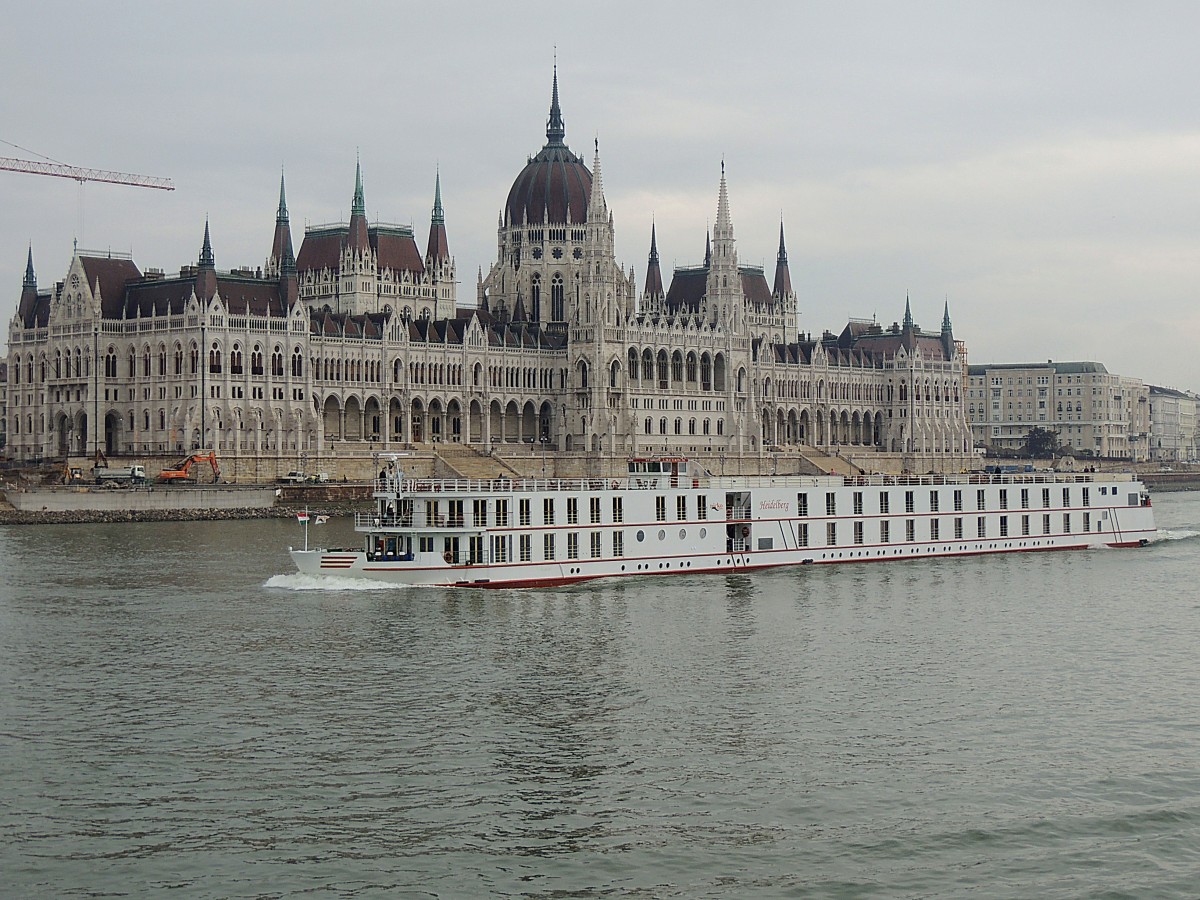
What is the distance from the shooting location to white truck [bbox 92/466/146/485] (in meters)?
116

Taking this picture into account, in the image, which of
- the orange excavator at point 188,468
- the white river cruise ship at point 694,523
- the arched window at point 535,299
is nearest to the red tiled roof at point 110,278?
the orange excavator at point 188,468

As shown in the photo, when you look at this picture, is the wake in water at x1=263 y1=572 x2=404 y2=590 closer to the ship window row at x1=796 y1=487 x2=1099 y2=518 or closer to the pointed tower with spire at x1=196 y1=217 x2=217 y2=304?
the ship window row at x1=796 y1=487 x2=1099 y2=518

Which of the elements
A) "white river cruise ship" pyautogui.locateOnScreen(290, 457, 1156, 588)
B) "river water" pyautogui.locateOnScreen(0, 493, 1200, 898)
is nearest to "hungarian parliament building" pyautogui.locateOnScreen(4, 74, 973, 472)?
"white river cruise ship" pyautogui.locateOnScreen(290, 457, 1156, 588)

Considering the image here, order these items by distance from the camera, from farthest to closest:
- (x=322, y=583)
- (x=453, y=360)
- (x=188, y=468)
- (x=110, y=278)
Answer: (x=453, y=360) → (x=110, y=278) → (x=188, y=468) → (x=322, y=583)

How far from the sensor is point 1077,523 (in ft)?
267

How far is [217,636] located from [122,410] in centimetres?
8729

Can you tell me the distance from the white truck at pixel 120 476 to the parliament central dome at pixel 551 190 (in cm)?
6283

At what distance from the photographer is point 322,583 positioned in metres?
62.0

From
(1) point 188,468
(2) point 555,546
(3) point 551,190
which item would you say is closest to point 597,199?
(3) point 551,190

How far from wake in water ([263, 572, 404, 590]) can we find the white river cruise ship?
0.33 metres

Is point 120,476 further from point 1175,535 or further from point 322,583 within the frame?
point 1175,535

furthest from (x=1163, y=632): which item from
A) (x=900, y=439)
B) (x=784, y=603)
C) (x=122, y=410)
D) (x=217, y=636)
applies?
(x=900, y=439)

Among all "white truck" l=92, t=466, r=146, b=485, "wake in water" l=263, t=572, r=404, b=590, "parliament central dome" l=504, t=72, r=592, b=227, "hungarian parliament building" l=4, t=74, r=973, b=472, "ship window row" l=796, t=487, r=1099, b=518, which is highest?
"parliament central dome" l=504, t=72, r=592, b=227

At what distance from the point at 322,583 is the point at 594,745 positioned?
27.8m
